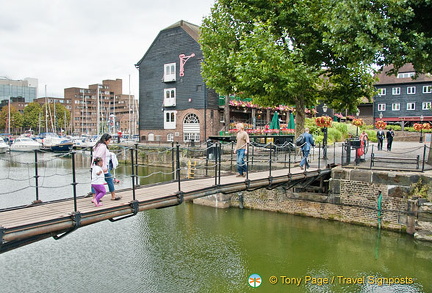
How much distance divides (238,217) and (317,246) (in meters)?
4.35

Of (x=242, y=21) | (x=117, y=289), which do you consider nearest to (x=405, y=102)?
(x=242, y=21)

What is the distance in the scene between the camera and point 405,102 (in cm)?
4975

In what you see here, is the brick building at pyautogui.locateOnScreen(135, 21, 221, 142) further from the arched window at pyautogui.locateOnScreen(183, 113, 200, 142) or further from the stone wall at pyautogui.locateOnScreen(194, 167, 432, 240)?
the stone wall at pyautogui.locateOnScreen(194, 167, 432, 240)

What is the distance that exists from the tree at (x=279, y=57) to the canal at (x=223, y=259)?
6.58 m

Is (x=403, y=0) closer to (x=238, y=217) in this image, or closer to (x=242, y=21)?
(x=242, y=21)

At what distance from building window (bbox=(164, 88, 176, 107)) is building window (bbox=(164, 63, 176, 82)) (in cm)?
120

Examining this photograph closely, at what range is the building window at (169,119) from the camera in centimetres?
3809

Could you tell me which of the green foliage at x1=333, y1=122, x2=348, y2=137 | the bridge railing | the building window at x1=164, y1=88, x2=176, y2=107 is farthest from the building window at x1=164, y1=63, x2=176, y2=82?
the green foliage at x1=333, y1=122, x2=348, y2=137

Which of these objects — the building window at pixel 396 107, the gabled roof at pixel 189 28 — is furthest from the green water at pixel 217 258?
the building window at pixel 396 107

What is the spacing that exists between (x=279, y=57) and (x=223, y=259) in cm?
944

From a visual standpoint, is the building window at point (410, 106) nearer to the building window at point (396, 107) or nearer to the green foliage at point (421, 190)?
the building window at point (396, 107)

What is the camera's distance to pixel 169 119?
38.4 meters

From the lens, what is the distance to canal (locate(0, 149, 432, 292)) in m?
9.51

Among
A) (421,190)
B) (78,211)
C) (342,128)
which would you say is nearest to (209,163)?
(421,190)
